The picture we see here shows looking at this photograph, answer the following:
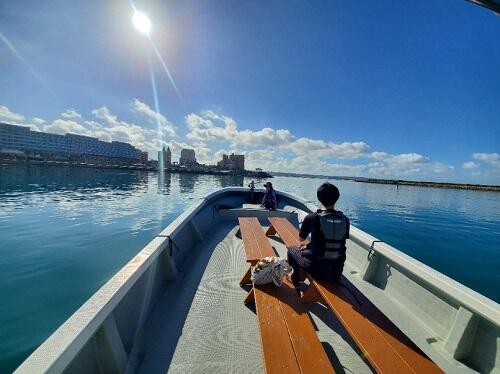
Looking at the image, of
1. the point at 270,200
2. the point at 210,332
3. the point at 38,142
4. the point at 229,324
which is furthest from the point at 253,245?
the point at 38,142

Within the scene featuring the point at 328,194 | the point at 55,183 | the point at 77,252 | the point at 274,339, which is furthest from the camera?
the point at 55,183

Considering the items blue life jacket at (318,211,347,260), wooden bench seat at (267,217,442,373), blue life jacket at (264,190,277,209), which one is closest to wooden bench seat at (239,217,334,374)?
wooden bench seat at (267,217,442,373)

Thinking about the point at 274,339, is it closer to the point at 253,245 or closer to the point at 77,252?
the point at 253,245

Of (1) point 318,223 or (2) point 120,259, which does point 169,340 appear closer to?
(1) point 318,223

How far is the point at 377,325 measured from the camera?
2.51 meters

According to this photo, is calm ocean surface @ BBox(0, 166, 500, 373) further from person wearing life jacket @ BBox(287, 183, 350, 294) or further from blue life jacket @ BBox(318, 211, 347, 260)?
blue life jacket @ BBox(318, 211, 347, 260)

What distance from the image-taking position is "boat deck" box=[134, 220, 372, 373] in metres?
2.80

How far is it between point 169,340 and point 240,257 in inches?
112

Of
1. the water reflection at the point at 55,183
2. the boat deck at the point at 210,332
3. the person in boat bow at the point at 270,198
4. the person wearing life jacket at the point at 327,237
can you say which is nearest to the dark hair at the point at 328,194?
the person wearing life jacket at the point at 327,237

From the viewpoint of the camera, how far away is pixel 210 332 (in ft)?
10.7

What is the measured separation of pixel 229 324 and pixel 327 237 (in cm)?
189

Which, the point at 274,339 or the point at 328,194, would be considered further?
the point at 328,194

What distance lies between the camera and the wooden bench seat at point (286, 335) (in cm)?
210

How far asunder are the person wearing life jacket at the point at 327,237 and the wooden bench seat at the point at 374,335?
0.21 metres
